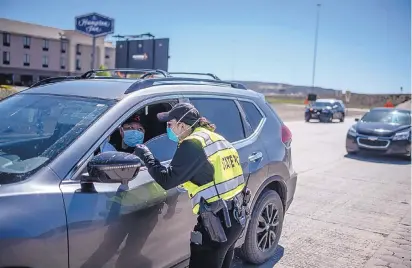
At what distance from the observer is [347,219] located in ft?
18.9

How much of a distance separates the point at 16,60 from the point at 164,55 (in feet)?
121

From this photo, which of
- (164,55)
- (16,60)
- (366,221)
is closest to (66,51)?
(16,60)

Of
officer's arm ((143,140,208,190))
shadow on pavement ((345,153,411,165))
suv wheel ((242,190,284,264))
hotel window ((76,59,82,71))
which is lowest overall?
shadow on pavement ((345,153,411,165))

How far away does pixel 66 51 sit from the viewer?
71.7 metres

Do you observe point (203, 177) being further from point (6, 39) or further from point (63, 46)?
point (63, 46)

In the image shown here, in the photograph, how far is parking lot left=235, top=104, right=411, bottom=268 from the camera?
4.37m

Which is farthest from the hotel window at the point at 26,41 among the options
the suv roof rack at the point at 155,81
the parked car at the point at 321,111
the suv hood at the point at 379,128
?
the suv roof rack at the point at 155,81

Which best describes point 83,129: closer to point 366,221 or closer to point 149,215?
point 149,215

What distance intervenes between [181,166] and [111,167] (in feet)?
1.40

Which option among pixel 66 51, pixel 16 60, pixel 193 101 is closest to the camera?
pixel 193 101

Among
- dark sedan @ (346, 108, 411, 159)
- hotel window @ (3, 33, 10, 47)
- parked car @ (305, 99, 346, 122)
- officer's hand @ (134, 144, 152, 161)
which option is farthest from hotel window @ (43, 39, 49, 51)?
officer's hand @ (134, 144, 152, 161)

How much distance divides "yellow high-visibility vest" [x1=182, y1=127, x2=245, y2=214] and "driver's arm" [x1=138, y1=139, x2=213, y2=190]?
52mm

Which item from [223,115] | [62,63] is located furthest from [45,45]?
[223,115]

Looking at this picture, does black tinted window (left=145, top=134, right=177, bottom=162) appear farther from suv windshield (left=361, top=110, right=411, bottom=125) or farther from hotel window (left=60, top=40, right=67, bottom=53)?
hotel window (left=60, top=40, right=67, bottom=53)
